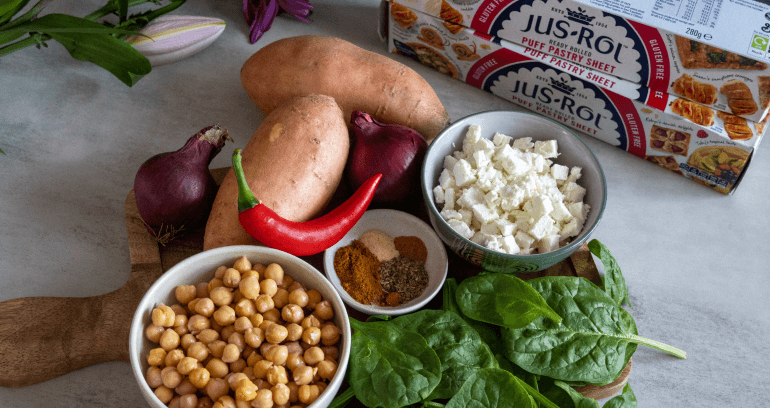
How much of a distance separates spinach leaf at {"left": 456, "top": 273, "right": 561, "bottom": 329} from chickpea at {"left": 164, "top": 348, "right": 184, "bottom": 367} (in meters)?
0.50

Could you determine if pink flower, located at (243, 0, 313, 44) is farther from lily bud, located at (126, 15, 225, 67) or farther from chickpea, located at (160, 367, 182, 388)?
chickpea, located at (160, 367, 182, 388)

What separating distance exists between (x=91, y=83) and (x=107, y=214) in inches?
17.5

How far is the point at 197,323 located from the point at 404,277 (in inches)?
15.7

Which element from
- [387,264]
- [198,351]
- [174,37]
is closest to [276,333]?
[198,351]

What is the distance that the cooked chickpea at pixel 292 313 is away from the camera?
1.00m

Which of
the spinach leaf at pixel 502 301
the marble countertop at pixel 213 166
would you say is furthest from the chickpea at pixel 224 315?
the spinach leaf at pixel 502 301

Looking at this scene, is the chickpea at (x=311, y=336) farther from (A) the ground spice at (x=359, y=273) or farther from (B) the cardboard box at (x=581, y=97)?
(B) the cardboard box at (x=581, y=97)

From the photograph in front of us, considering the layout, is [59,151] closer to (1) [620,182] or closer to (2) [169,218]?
(2) [169,218]

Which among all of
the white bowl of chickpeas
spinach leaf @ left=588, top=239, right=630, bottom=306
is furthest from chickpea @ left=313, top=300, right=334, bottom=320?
spinach leaf @ left=588, top=239, right=630, bottom=306

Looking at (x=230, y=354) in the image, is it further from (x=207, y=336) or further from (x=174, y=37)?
(x=174, y=37)

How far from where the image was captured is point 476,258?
1.12 m

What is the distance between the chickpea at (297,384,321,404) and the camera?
906mm

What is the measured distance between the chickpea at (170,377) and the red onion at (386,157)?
523 millimetres

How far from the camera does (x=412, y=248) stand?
1176 mm
